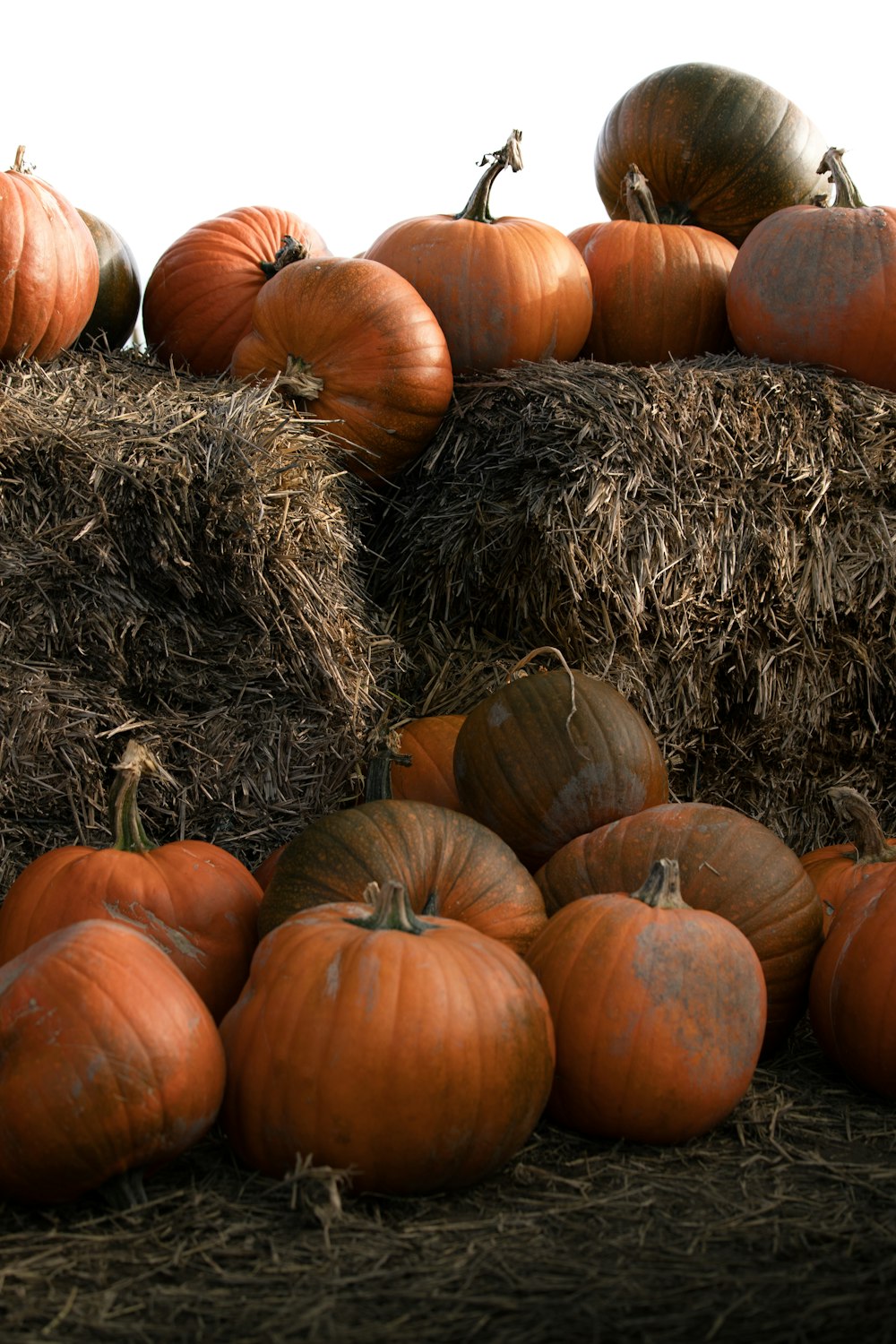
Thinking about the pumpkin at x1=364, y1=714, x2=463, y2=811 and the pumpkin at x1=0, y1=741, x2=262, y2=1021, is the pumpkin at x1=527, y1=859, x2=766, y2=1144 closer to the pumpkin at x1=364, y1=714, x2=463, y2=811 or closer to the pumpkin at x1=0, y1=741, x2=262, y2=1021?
the pumpkin at x1=0, y1=741, x2=262, y2=1021

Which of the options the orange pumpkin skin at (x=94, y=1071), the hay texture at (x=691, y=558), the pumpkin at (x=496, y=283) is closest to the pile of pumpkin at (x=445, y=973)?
the orange pumpkin skin at (x=94, y=1071)

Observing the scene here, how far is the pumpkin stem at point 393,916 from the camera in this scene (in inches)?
90.2

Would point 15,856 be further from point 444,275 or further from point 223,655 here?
point 444,275

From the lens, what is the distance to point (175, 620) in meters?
3.18

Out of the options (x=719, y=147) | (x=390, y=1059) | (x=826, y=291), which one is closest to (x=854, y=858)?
(x=390, y=1059)

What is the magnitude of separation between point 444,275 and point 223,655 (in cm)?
167

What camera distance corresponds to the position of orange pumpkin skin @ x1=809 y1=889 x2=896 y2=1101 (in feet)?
8.62

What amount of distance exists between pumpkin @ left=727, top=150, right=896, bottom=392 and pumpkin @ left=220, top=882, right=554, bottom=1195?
2745mm

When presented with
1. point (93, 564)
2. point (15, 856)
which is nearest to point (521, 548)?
point (93, 564)

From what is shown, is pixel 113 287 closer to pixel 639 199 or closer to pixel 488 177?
pixel 488 177

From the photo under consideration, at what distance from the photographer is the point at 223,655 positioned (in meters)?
3.25

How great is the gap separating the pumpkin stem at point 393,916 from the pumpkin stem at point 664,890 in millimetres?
471

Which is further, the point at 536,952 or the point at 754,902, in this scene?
the point at 754,902

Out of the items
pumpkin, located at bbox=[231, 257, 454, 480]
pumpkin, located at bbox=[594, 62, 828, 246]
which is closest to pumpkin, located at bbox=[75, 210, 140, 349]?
pumpkin, located at bbox=[231, 257, 454, 480]
